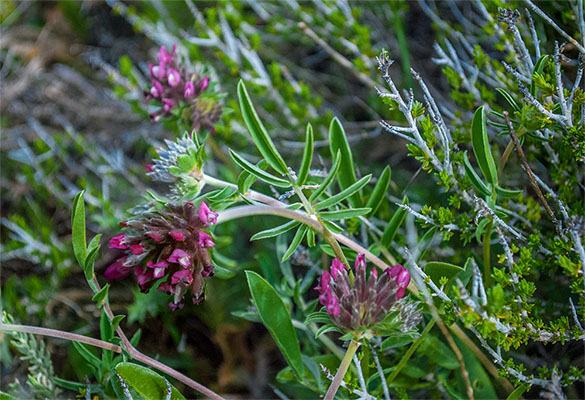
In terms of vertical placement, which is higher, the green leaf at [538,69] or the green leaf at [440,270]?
the green leaf at [538,69]

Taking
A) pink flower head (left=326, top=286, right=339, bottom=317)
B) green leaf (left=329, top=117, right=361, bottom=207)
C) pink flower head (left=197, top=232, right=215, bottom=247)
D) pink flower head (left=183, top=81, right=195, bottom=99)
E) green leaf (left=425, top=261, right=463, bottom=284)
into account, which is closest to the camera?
pink flower head (left=326, top=286, right=339, bottom=317)

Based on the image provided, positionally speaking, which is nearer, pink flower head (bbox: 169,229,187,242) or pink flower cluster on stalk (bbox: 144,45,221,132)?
pink flower head (bbox: 169,229,187,242)

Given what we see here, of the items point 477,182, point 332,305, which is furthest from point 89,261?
point 477,182

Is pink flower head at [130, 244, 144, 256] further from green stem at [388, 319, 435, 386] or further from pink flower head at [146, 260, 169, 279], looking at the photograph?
green stem at [388, 319, 435, 386]

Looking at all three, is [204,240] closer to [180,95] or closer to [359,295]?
[359,295]

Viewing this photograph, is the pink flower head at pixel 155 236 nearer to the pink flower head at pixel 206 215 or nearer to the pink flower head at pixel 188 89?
the pink flower head at pixel 206 215

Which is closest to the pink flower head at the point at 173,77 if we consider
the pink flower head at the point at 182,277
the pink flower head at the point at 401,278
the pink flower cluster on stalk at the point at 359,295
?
the pink flower head at the point at 182,277

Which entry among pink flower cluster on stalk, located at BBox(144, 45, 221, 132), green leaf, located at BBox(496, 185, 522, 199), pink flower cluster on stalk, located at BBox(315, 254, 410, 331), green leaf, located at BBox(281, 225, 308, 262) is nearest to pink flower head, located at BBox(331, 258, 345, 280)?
pink flower cluster on stalk, located at BBox(315, 254, 410, 331)
